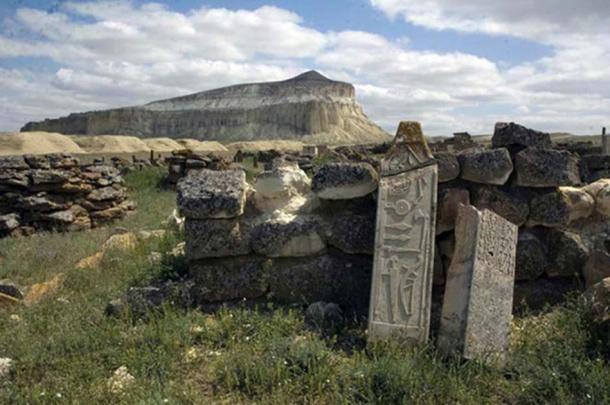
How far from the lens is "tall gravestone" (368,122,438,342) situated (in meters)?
3.95

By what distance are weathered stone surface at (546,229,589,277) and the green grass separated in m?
0.43

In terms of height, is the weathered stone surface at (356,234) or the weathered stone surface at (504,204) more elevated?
the weathered stone surface at (504,204)

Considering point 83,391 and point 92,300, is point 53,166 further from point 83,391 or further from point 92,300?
point 83,391

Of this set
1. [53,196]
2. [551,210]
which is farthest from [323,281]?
[53,196]

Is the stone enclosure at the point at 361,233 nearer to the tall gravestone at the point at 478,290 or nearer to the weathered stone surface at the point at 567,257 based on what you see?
the weathered stone surface at the point at 567,257

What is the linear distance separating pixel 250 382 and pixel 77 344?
1368 mm

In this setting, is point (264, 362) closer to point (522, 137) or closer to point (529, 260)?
point (529, 260)

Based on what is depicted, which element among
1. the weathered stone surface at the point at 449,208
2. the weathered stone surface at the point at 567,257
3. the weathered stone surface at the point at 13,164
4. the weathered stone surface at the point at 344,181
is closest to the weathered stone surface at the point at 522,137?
the weathered stone surface at the point at 449,208

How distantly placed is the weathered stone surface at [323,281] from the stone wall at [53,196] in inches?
267

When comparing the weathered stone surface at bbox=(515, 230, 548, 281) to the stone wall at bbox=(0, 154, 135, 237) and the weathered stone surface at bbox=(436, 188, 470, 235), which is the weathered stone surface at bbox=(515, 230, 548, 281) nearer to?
the weathered stone surface at bbox=(436, 188, 470, 235)

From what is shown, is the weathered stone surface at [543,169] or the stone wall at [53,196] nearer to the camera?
the weathered stone surface at [543,169]

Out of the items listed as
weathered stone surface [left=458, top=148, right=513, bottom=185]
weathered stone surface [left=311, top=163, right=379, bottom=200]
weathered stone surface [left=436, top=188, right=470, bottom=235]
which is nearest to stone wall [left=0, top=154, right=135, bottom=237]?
weathered stone surface [left=311, top=163, right=379, bottom=200]

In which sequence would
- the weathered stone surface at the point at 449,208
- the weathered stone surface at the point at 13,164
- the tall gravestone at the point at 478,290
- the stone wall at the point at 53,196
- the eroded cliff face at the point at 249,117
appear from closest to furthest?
the tall gravestone at the point at 478,290 < the weathered stone surface at the point at 449,208 < the stone wall at the point at 53,196 < the weathered stone surface at the point at 13,164 < the eroded cliff face at the point at 249,117

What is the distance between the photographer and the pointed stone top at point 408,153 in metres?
4.38
